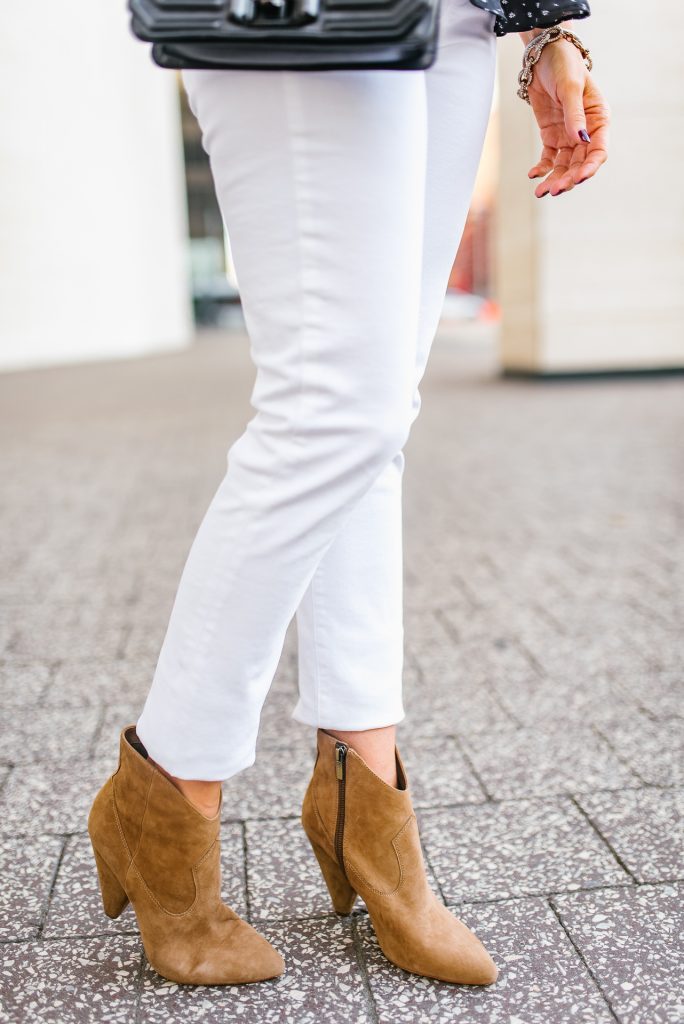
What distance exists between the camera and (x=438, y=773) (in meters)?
1.71

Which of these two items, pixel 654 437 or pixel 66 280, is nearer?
pixel 654 437

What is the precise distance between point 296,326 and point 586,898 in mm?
865

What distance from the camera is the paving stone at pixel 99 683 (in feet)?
6.72

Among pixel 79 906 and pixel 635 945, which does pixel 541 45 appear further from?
pixel 79 906

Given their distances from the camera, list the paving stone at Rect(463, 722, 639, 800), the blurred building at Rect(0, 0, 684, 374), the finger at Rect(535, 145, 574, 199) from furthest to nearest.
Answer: the blurred building at Rect(0, 0, 684, 374) → the paving stone at Rect(463, 722, 639, 800) → the finger at Rect(535, 145, 574, 199)

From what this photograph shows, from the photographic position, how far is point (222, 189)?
38.4 inches

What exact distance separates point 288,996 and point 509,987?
0.83 feet

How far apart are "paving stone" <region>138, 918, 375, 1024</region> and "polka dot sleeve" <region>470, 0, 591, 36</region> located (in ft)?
3.64

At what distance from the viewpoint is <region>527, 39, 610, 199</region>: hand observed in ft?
3.77

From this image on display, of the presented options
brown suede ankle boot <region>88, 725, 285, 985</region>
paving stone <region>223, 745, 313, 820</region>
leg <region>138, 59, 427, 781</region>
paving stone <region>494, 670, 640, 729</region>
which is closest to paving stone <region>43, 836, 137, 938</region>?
brown suede ankle boot <region>88, 725, 285, 985</region>

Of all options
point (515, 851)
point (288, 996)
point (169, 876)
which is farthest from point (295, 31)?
point (515, 851)

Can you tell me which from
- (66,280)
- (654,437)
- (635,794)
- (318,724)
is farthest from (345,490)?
(66,280)

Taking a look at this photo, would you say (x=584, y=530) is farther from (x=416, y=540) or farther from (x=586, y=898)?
(x=586, y=898)

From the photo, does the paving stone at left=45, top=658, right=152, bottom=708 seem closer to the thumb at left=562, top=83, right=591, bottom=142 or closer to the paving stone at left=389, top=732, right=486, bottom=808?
the paving stone at left=389, top=732, right=486, bottom=808
